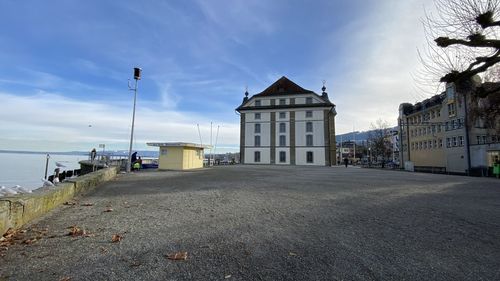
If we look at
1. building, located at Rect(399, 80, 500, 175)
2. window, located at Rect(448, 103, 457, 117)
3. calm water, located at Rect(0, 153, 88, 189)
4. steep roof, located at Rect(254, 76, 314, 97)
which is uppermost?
steep roof, located at Rect(254, 76, 314, 97)

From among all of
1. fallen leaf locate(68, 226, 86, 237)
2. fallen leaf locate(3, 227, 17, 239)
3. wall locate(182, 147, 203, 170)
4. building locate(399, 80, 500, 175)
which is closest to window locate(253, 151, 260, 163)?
wall locate(182, 147, 203, 170)

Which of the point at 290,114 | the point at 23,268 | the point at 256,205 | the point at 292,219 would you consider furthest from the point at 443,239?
the point at 290,114

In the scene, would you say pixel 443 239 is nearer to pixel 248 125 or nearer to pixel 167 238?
pixel 167 238

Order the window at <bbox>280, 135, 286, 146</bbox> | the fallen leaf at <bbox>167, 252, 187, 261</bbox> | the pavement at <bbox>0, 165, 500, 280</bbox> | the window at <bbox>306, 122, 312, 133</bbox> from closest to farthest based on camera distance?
1. the pavement at <bbox>0, 165, 500, 280</bbox>
2. the fallen leaf at <bbox>167, 252, 187, 261</bbox>
3. the window at <bbox>306, 122, 312, 133</bbox>
4. the window at <bbox>280, 135, 286, 146</bbox>

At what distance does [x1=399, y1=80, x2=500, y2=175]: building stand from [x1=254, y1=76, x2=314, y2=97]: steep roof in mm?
18788

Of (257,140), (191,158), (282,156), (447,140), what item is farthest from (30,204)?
(257,140)

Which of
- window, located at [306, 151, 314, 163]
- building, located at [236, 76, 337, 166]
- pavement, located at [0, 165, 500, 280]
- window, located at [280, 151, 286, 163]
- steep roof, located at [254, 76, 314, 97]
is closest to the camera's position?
pavement, located at [0, 165, 500, 280]

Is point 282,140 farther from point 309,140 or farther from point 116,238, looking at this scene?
point 116,238

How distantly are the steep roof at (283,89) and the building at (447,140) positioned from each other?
18.8 m

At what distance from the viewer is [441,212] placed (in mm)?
7164

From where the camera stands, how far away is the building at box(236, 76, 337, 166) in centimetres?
5122

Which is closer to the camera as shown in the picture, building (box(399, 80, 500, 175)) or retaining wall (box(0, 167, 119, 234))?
retaining wall (box(0, 167, 119, 234))

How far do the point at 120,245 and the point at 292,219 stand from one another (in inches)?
134

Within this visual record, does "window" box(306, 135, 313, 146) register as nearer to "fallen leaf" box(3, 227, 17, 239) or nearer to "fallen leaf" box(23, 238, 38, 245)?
"fallen leaf" box(3, 227, 17, 239)
